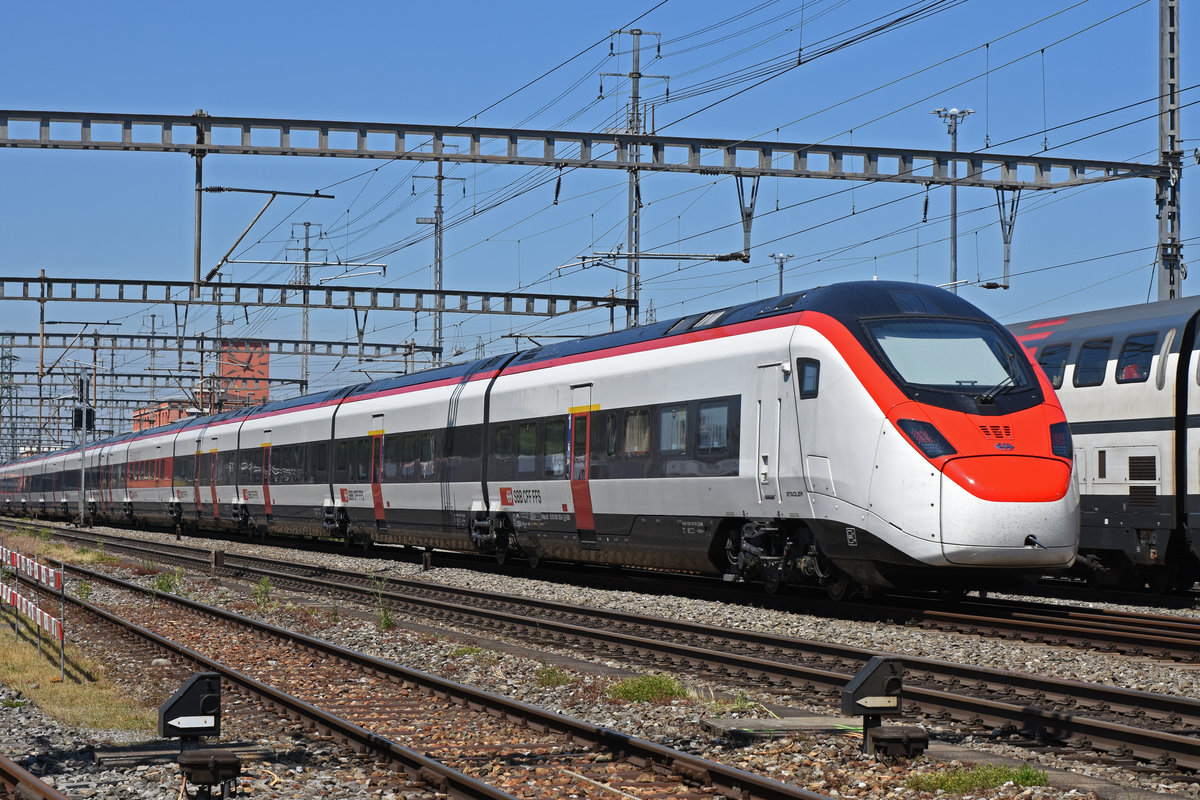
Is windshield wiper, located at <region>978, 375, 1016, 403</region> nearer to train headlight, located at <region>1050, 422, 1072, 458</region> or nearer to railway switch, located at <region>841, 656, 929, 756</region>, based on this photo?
train headlight, located at <region>1050, 422, 1072, 458</region>

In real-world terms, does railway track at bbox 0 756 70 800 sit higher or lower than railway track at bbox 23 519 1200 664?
lower

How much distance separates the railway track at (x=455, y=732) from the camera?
730 centimetres

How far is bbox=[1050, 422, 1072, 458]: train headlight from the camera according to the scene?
1352 centimetres

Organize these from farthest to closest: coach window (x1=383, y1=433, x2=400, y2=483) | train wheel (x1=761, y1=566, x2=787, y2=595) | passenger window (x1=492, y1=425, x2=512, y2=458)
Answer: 1. coach window (x1=383, y1=433, x2=400, y2=483)
2. passenger window (x1=492, y1=425, x2=512, y2=458)
3. train wheel (x1=761, y1=566, x2=787, y2=595)

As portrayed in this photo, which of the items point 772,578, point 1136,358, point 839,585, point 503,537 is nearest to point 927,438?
point 839,585

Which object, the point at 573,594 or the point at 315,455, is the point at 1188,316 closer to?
the point at 573,594

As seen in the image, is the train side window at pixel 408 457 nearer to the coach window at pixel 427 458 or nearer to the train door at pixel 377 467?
the coach window at pixel 427 458

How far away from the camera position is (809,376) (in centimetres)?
1455

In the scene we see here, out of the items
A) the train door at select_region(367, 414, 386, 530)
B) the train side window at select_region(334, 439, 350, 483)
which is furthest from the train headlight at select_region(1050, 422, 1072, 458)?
the train side window at select_region(334, 439, 350, 483)

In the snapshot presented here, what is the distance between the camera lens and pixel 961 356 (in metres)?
14.1

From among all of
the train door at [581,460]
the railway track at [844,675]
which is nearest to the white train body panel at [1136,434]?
the train door at [581,460]

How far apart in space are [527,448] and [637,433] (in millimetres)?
3510

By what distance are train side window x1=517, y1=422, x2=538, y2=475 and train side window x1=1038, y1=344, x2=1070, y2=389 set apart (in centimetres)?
762

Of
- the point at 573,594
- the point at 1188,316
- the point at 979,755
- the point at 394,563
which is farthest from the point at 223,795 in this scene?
the point at 394,563
